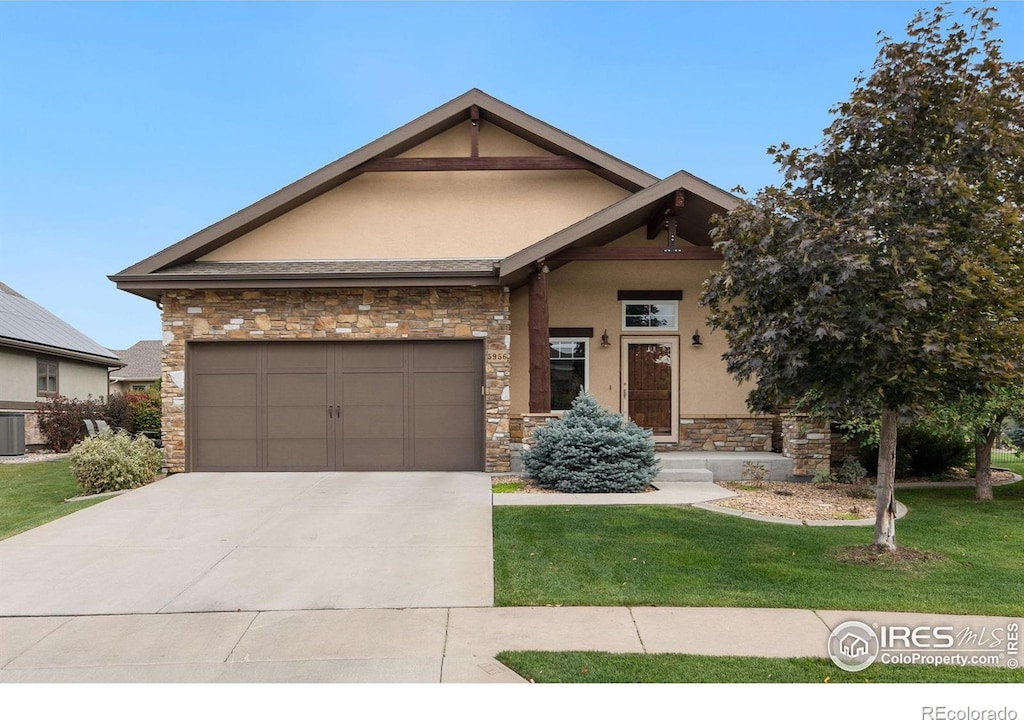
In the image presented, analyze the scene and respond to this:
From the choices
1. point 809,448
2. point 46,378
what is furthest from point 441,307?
point 46,378

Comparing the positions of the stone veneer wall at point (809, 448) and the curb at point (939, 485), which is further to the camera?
the curb at point (939, 485)

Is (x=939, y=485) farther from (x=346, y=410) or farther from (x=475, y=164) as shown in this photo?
(x=346, y=410)

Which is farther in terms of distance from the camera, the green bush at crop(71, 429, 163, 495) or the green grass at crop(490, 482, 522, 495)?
the green bush at crop(71, 429, 163, 495)

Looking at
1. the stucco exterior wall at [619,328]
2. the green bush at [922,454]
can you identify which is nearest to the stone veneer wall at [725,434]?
the stucco exterior wall at [619,328]

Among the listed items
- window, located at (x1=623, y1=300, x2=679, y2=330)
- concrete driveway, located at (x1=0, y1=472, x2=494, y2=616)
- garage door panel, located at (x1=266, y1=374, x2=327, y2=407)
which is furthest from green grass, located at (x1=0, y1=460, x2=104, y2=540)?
window, located at (x1=623, y1=300, x2=679, y2=330)

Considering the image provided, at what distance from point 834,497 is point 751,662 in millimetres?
6629

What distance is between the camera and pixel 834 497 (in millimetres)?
10109

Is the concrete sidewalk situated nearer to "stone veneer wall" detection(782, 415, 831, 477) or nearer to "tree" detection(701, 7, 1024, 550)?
"tree" detection(701, 7, 1024, 550)

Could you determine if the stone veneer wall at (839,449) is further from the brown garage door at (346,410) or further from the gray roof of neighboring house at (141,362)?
the gray roof of neighboring house at (141,362)

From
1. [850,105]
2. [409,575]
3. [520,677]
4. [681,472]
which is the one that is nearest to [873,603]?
[520,677]

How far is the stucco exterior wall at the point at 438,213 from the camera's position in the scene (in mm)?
12953

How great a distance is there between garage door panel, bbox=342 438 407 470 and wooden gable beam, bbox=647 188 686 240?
19.6 feet

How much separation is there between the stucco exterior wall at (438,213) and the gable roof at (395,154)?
28 centimetres

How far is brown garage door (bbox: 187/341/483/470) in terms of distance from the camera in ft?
39.6
